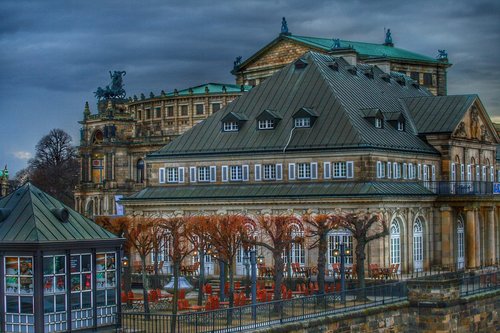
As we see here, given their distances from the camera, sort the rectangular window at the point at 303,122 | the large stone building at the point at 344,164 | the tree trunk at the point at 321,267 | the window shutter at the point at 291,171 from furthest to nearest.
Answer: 1. the rectangular window at the point at 303,122
2. the window shutter at the point at 291,171
3. the large stone building at the point at 344,164
4. the tree trunk at the point at 321,267

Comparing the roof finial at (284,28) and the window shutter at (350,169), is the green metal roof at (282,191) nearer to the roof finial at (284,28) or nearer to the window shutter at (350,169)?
the window shutter at (350,169)

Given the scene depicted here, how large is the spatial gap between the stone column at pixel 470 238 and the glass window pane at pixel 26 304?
4433 centimetres

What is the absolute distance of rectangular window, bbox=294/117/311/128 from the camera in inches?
3066

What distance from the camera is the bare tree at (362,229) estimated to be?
65812 mm

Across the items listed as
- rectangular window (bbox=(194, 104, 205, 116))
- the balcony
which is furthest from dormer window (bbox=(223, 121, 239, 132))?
rectangular window (bbox=(194, 104, 205, 116))

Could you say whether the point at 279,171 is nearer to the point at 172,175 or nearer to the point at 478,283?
the point at 172,175

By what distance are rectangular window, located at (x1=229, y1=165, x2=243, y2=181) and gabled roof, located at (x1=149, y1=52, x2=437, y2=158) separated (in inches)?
40.4

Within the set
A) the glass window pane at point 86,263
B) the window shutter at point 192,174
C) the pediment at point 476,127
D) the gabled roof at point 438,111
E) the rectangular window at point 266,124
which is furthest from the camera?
the pediment at point 476,127

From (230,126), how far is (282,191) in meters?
7.04

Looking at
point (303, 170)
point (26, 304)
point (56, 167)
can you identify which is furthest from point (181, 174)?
point (56, 167)

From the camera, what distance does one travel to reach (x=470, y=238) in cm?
8250

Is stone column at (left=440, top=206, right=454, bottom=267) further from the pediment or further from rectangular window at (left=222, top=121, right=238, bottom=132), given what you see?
rectangular window at (left=222, top=121, right=238, bottom=132)

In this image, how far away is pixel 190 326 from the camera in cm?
4922

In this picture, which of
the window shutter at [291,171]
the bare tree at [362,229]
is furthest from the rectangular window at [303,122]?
the bare tree at [362,229]
